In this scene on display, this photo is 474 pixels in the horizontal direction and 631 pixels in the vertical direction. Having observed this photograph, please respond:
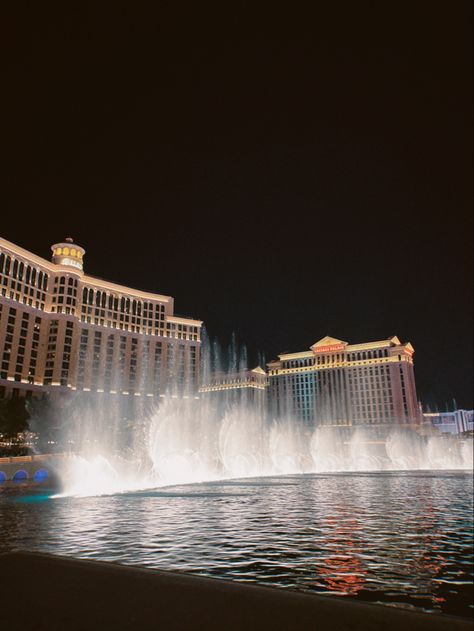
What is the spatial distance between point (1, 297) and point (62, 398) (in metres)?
23.4

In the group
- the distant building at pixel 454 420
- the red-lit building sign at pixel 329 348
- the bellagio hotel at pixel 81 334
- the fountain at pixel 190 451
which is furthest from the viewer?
the distant building at pixel 454 420

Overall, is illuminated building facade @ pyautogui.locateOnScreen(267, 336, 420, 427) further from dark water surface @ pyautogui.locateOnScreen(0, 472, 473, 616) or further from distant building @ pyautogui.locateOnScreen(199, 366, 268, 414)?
dark water surface @ pyautogui.locateOnScreen(0, 472, 473, 616)

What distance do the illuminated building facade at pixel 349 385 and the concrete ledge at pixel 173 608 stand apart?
13132 cm

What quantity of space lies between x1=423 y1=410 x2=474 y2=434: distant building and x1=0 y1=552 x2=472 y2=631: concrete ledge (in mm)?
178276

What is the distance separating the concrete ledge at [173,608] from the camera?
5.26 m

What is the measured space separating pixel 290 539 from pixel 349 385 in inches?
5178

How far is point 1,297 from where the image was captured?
86.8m

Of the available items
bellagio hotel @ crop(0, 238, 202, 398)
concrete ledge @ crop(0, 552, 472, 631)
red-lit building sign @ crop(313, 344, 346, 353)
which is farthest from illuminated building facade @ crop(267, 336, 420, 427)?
concrete ledge @ crop(0, 552, 472, 631)

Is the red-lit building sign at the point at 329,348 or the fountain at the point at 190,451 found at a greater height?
the red-lit building sign at the point at 329,348

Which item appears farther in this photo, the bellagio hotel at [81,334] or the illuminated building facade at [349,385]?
the illuminated building facade at [349,385]

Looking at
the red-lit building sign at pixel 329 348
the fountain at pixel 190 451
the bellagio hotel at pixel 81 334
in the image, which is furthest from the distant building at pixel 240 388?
the fountain at pixel 190 451

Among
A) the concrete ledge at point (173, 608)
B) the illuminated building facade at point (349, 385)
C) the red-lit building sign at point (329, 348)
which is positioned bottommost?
the concrete ledge at point (173, 608)

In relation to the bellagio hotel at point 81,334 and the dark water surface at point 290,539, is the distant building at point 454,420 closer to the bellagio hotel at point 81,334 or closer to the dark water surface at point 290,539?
the bellagio hotel at point 81,334

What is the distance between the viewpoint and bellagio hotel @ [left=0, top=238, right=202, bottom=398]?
293ft
